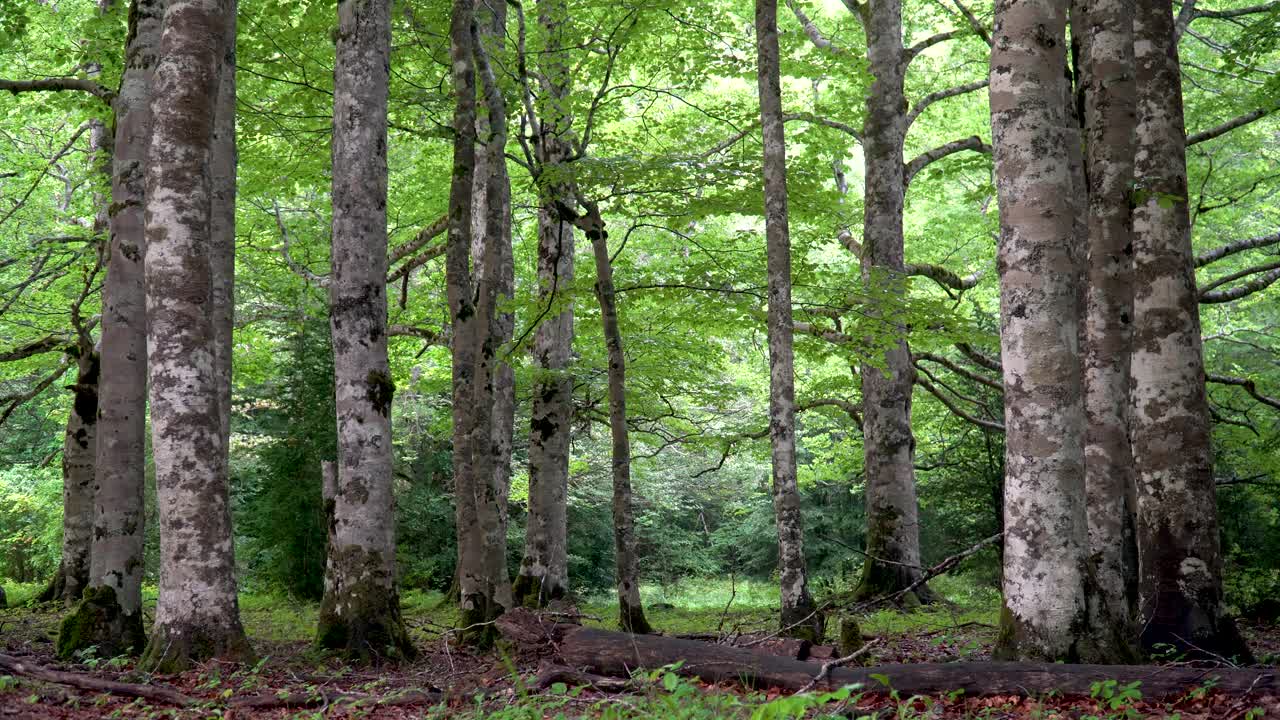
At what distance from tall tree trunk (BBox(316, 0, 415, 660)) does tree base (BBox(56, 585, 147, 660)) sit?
1835 mm

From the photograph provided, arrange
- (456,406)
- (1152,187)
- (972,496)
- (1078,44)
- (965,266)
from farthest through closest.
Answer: (965,266) < (972,496) < (456,406) < (1078,44) < (1152,187)

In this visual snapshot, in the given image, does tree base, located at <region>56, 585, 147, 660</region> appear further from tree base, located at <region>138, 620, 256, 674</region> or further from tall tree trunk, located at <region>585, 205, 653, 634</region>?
tall tree trunk, located at <region>585, 205, 653, 634</region>

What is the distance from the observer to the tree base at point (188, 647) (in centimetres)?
662

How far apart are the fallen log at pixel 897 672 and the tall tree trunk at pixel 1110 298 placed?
1567mm

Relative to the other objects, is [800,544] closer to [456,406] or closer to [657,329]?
[456,406]

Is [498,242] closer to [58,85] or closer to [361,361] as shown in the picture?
[361,361]

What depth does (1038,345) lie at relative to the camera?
18.7 ft

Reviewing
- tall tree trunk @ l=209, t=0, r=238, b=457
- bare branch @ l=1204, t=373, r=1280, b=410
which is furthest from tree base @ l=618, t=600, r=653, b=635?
bare branch @ l=1204, t=373, r=1280, b=410

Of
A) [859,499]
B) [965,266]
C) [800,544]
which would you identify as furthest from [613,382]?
[859,499]

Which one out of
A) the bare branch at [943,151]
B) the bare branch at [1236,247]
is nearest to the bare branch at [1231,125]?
the bare branch at [1236,247]

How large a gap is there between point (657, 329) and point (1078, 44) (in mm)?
10757

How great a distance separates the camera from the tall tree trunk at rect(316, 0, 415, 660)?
7.92 metres

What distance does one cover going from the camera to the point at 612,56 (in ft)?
37.9

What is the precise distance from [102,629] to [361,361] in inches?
128
